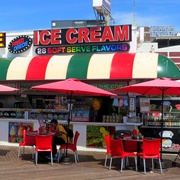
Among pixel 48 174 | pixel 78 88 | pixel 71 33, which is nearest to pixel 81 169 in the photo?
pixel 48 174

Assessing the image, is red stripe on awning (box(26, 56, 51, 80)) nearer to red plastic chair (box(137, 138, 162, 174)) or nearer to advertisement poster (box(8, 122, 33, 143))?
advertisement poster (box(8, 122, 33, 143))

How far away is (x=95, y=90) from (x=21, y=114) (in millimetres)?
4740

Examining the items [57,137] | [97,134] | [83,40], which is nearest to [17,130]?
[97,134]

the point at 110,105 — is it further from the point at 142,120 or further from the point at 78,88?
the point at 78,88

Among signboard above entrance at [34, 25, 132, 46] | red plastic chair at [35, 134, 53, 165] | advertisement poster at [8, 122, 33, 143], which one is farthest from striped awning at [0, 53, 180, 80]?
red plastic chair at [35, 134, 53, 165]

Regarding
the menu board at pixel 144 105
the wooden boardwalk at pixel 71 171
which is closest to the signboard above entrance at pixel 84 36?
the menu board at pixel 144 105

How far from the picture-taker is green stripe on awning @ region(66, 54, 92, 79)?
11930 mm

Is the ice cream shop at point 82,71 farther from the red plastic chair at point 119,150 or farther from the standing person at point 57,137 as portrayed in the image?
the red plastic chair at point 119,150

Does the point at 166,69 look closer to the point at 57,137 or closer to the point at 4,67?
the point at 57,137

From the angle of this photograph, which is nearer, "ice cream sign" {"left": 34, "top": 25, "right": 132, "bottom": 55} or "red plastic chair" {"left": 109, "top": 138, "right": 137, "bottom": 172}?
"red plastic chair" {"left": 109, "top": 138, "right": 137, "bottom": 172}

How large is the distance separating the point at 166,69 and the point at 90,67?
2.62 meters

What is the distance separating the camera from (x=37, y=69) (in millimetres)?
12477

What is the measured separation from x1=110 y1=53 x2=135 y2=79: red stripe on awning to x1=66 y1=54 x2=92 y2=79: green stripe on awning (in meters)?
0.97

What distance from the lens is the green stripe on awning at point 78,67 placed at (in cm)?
1193
